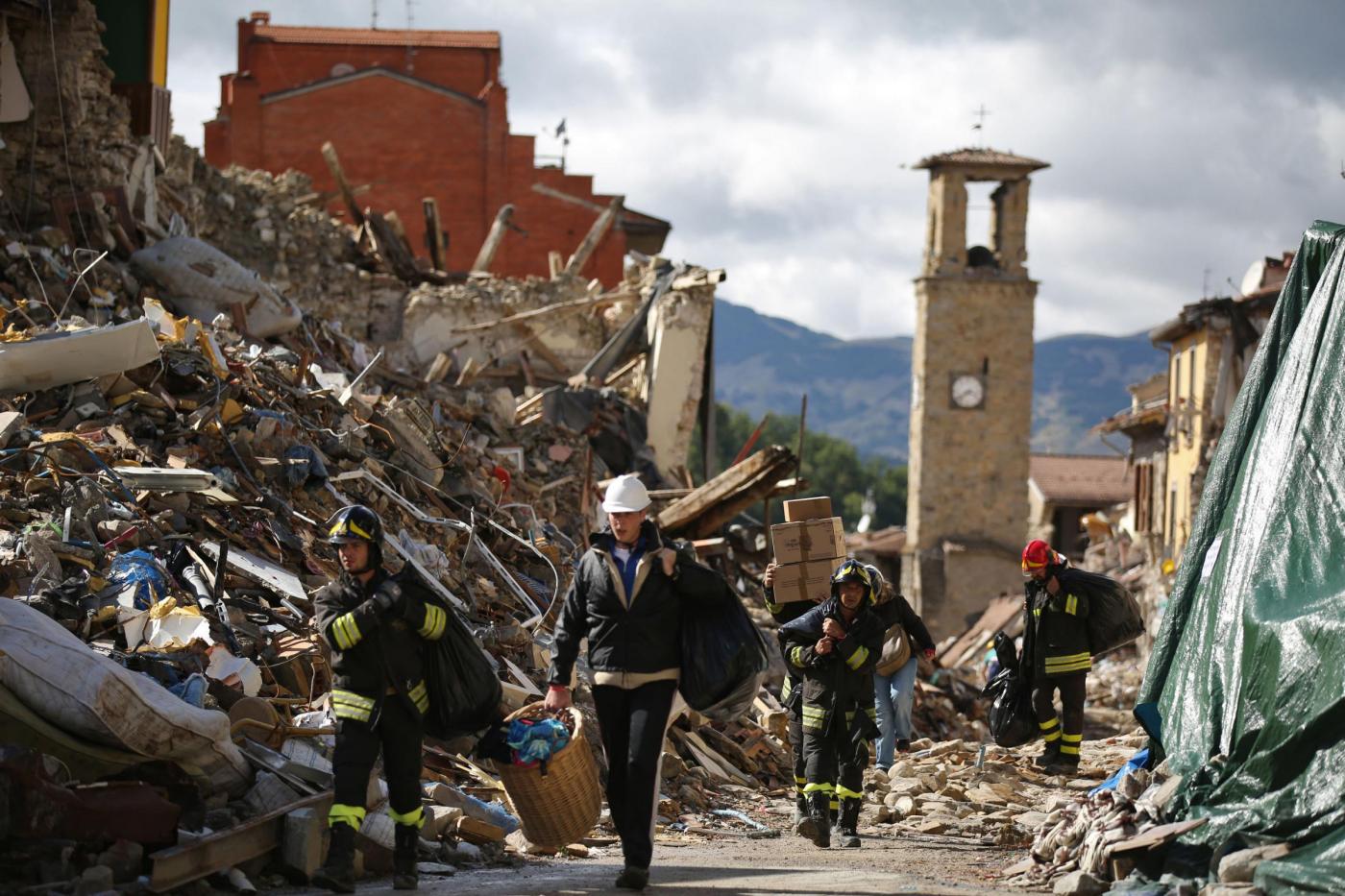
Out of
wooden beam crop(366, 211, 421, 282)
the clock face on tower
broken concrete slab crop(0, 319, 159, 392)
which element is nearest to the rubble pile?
broken concrete slab crop(0, 319, 159, 392)

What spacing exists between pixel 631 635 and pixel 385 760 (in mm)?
1144

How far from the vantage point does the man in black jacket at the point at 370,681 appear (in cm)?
698

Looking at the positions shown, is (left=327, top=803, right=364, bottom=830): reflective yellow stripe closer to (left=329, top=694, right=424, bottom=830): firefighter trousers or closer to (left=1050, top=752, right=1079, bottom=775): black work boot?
(left=329, top=694, right=424, bottom=830): firefighter trousers

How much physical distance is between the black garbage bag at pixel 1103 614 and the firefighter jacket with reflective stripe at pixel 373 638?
4.89 metres

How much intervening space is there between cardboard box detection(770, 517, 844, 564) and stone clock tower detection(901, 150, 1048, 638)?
46.7 metres

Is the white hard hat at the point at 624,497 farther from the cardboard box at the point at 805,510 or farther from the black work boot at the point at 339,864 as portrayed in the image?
the cardboard box at the point at 805,510

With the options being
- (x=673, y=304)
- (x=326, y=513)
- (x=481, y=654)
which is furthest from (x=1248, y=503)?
(x=673, y=304)

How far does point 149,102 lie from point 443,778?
10.2m

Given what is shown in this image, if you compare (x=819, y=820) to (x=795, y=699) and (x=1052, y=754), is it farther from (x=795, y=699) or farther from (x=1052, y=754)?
(x=1052, y=754)

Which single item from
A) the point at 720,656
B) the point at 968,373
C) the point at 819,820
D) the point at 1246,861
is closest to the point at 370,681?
the point at 720,656

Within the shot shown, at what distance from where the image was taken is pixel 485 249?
2892 cm

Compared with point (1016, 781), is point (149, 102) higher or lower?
higher

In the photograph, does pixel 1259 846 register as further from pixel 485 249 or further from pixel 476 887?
pixel 485 249

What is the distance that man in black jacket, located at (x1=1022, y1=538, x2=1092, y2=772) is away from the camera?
10.6m
